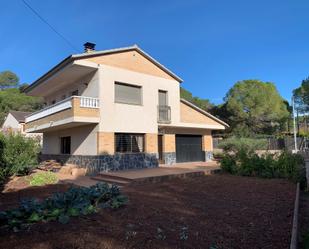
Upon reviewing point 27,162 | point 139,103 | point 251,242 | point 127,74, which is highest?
point 127,74

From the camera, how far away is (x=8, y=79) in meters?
50.2

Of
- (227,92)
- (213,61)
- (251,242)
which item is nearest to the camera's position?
(251,242)

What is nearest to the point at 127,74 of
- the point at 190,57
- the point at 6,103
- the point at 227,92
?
the point at 190,57

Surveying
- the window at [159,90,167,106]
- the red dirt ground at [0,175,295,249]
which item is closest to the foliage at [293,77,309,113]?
the window at [159,90,167,106]

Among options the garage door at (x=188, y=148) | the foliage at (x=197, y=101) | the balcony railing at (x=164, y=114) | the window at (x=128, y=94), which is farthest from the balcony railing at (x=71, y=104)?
the foliage at (x=197, y=101)

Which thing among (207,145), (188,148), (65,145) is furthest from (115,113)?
(207,145)

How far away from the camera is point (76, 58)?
43.6 feet

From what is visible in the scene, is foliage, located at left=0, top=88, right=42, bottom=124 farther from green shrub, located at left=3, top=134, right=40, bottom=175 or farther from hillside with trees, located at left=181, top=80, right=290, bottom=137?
green shrub, located at left=3, top=134, right=40, bottom=175

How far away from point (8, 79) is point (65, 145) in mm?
40749

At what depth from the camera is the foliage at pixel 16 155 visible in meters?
11.3

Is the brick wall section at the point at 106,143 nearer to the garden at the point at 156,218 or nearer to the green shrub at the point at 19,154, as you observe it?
the green shrub at the point at 19,154

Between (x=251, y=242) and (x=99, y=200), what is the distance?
3508 millimetres

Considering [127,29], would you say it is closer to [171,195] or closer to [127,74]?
[127,74]

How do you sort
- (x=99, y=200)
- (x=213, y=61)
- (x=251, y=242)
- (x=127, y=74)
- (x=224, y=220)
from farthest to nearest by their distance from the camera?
(x=213, y=61), (x=127, y=74), (x=99, y=200), (x=224, y=220), (x=251, y=242)
